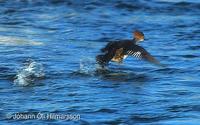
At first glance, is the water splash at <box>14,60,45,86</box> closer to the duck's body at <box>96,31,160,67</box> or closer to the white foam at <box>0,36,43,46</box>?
the duck's body at <box>96,31,160,67</box>

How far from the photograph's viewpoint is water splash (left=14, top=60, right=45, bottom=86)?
38.1 feet

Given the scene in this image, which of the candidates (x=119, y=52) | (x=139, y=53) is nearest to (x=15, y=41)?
(x=119, y=52)

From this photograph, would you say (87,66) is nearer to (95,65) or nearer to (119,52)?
(95,65)

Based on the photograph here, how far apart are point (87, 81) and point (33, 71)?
0.89m

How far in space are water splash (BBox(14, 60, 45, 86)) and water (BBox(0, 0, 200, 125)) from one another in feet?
0.04

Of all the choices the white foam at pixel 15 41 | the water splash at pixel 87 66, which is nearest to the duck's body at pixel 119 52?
the water splash at pixel 87 66

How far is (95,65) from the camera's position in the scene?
12.6 meters

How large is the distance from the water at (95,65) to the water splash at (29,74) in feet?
0.04

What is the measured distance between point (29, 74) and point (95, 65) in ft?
3.51

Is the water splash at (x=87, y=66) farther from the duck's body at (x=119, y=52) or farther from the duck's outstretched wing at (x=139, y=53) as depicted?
the duck's outstretched wing at (x=139, y=53)

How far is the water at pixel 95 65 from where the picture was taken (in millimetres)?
10219

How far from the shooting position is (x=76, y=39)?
1519 cm

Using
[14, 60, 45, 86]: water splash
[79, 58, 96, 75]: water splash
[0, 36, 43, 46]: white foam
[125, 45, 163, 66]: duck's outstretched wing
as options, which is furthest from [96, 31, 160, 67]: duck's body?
[0, 36, 43, 46]: white foam

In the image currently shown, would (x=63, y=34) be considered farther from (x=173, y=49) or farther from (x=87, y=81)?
(x=87, y=81)
